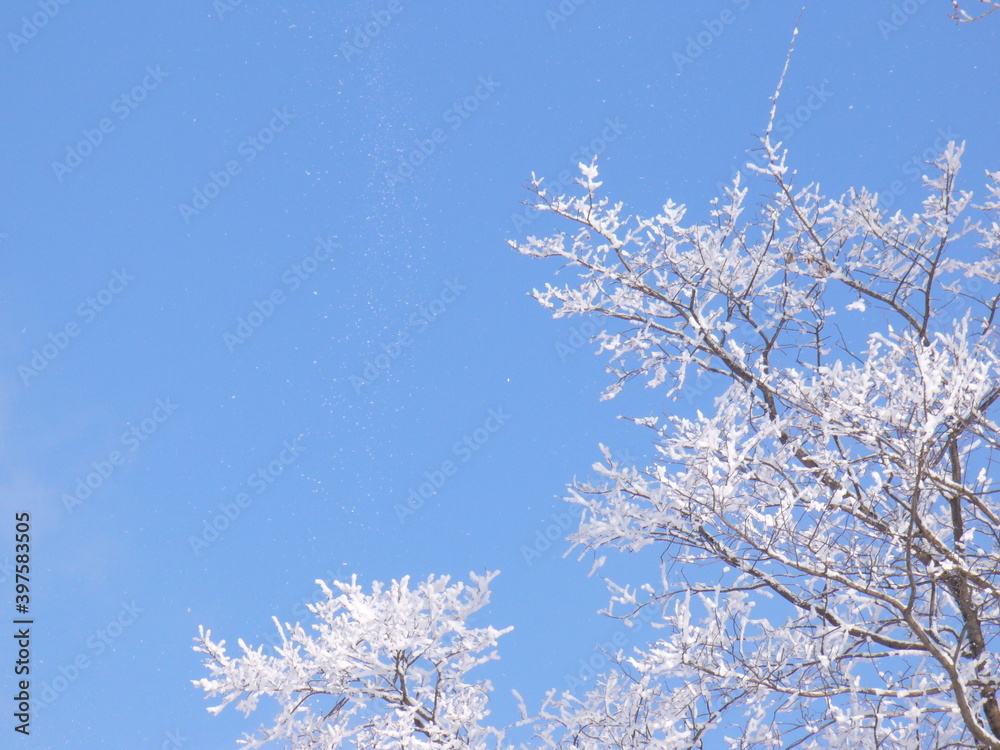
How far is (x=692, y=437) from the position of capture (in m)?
4.07

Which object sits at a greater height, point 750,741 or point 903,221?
point 903,221

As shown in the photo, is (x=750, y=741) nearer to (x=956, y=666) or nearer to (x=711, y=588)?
(x=711, y=588)

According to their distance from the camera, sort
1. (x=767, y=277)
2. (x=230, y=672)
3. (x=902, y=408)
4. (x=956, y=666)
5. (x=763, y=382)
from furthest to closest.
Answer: (x=230, y=672)
(x=767, y=277)
(x=763, y=382)
(x=902, y=408)
(x=956, y=666)

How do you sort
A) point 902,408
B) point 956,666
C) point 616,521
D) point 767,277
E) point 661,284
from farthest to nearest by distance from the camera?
point 767,277 → point 661,284 → point 616,521 → point 902,408 → point 956,666

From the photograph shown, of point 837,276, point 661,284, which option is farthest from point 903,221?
point 661,284

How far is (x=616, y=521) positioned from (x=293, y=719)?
3.92 meters

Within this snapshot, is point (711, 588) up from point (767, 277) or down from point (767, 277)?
down

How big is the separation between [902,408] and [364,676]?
4184 mm

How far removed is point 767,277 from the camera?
6.07 meters

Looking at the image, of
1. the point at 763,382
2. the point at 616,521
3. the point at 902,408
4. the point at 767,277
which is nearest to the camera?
the point at 902,408

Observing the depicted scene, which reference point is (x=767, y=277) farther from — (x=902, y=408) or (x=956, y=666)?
(x=956, y=666)

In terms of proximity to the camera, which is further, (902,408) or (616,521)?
(616,521)

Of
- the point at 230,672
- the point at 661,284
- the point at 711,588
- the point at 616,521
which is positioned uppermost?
the point at 661,284

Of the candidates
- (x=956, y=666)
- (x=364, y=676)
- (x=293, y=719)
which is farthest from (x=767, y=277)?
(x=293, y=719)
